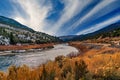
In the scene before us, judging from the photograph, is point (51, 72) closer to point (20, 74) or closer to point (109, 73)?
point (20, 74)

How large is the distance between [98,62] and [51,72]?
24.8ft

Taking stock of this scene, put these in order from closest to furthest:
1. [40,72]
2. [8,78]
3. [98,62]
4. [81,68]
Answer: [8,78]
[40,72]
[81,68]
[98,62]

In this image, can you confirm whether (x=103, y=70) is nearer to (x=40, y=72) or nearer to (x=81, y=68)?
(x=81, y=68)

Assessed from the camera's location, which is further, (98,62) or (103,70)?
(98,62)

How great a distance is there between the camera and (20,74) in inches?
499

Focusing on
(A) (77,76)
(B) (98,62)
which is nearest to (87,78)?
(A) (77,76)

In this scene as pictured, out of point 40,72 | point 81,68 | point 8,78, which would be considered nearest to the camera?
point 8,78

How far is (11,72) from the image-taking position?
12930mm

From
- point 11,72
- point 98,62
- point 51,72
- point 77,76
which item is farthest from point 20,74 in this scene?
point 98,62

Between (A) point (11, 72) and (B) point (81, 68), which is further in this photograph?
(B) point (81, 68)

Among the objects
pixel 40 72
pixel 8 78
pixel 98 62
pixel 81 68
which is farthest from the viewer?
pixel 98 62

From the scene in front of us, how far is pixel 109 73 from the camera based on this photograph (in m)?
14.1

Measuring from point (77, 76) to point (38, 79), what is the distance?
82.5 inches

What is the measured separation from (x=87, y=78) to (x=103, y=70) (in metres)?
2.16
